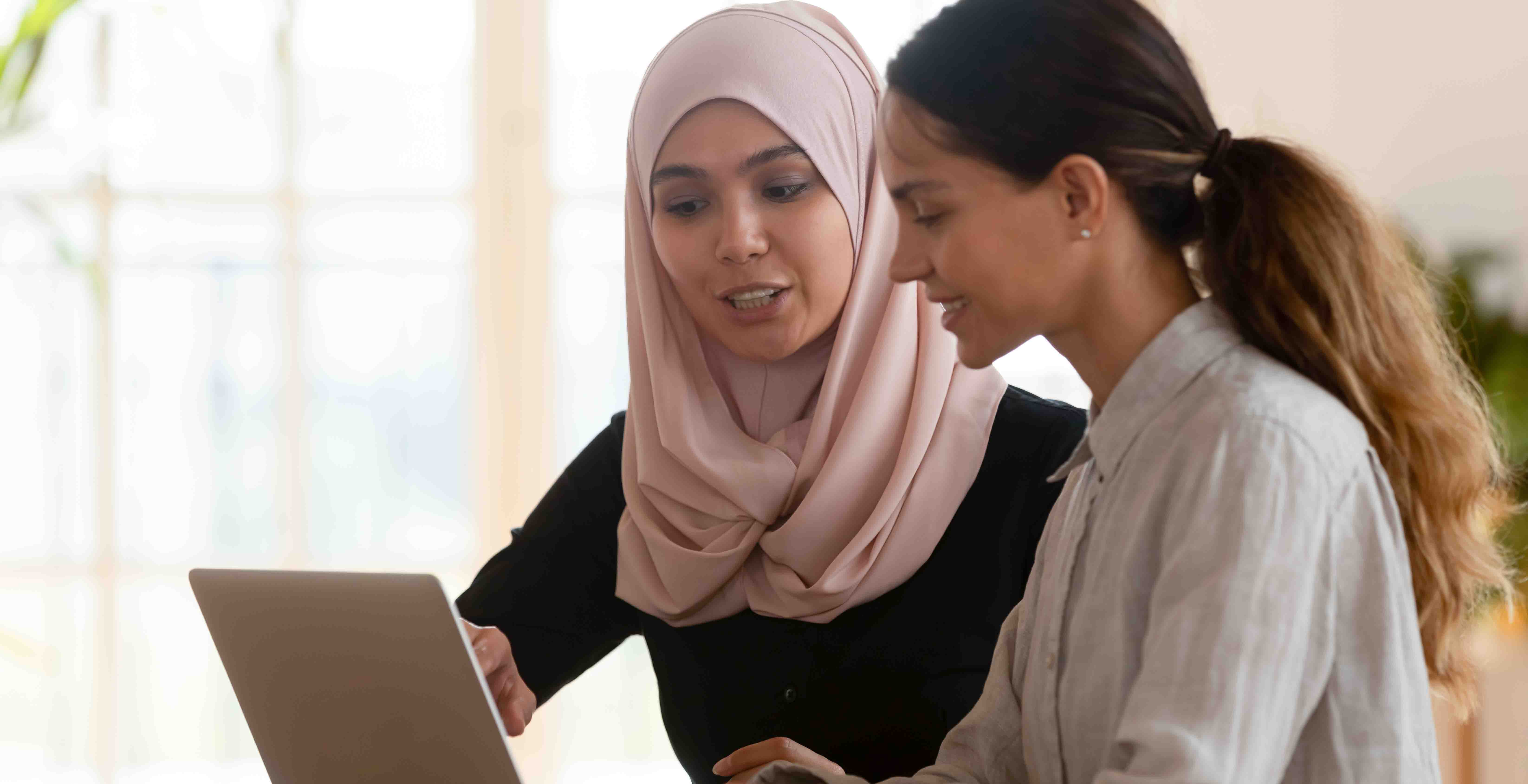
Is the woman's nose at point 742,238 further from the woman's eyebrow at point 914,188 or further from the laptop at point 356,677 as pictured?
the laptop at point 356,677

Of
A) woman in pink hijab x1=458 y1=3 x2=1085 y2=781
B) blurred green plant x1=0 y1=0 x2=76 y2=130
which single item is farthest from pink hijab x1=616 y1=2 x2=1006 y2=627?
blurred green plant x1=0 y1=0 x2=76 y2=130

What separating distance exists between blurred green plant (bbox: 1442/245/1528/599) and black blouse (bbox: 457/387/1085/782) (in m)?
1.56

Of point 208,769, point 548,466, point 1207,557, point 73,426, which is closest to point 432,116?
point 548,466

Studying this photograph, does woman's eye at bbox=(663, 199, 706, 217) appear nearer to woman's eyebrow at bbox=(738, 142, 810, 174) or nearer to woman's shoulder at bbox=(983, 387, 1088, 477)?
woman's eyebrow at bbox=(738, 142, 810, 174)

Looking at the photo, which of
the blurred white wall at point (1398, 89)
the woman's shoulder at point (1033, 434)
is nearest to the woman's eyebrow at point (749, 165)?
the woman's shoulder at point (1033, 434)

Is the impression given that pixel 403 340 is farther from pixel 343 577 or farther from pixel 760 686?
pixel 343 577

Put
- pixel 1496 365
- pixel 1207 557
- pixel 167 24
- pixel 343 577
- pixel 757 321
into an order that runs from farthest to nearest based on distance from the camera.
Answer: pixel 167 24 → pixel 1496 365 → pixel 757 321 → pixel 343 577 → pixel 1207 557

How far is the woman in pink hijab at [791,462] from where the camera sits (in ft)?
4.27

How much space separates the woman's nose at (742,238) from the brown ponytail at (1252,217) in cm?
42

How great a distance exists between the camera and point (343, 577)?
3.10ft

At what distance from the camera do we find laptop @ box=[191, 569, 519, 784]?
0.91 m

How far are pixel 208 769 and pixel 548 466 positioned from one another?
1303 millimetres

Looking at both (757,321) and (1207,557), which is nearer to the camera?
(1207,557)

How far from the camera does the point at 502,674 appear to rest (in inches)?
54.5
